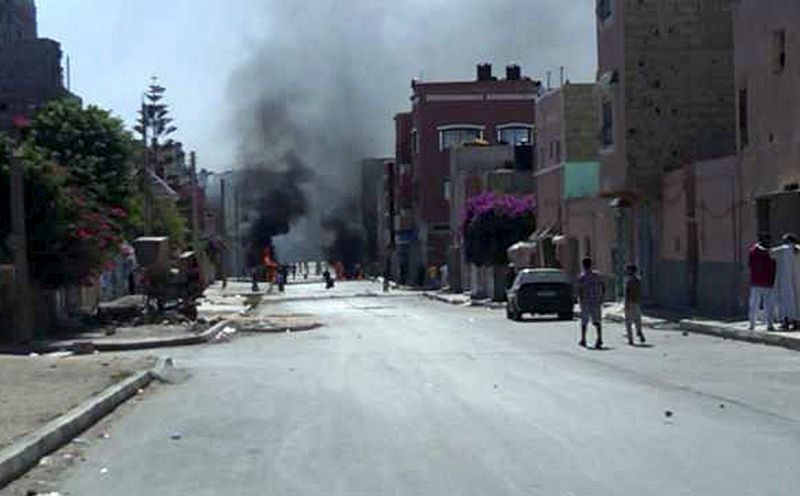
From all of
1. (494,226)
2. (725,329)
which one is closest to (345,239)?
(494,226)

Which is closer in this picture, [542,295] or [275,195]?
[542,295]

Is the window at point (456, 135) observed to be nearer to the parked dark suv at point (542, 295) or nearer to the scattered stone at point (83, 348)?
the parked dark suv at point (542, 295)

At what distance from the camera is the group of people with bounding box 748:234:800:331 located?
2834 centimetres

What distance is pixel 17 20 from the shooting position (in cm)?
7762

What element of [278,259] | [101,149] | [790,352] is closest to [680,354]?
[790,352]

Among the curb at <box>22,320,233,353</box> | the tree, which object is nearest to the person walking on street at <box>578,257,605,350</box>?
the curb at <box>22,320,233,353</box>

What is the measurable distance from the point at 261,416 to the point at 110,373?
21.1 ft

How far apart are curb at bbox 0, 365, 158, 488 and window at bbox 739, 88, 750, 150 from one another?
67.6 feet

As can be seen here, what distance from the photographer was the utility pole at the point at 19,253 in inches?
1280

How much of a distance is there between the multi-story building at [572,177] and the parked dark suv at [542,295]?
10.7 metres

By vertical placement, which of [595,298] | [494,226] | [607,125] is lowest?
[595,298]

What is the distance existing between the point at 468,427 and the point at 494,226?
54.2 meters

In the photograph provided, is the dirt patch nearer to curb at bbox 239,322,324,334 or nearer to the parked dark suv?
curb at bbox 239,322,324,334

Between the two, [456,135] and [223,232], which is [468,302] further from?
[223,232]
